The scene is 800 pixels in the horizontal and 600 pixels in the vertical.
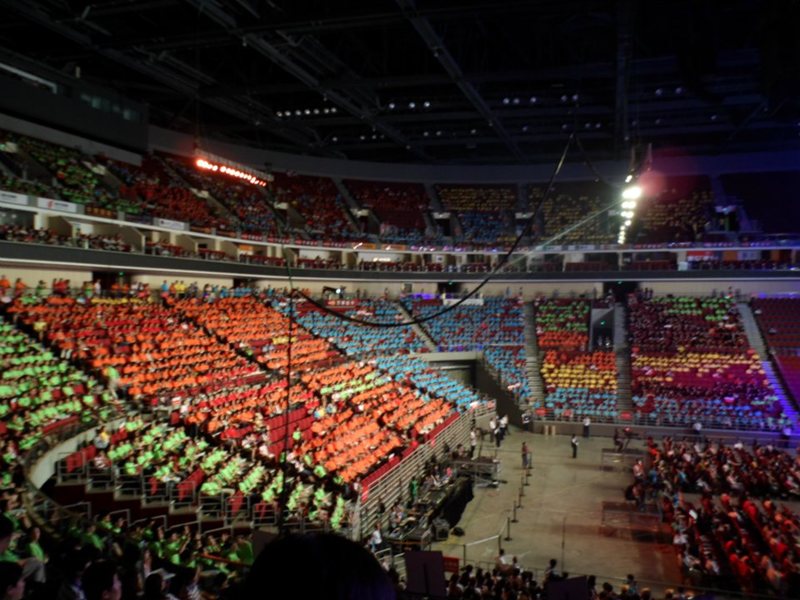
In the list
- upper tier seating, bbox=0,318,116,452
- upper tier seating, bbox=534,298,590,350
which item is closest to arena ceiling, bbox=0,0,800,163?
upper tier seating, bbox=534,298,590,350

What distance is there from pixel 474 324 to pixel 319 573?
127 feet

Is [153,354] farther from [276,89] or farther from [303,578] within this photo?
[303,578]

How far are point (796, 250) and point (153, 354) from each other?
3912 cm

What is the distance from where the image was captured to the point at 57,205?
83.0 ft

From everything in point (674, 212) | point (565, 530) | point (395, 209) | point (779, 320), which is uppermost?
point (395, 209)

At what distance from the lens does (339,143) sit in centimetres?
4634

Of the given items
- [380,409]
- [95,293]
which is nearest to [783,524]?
[380,409]

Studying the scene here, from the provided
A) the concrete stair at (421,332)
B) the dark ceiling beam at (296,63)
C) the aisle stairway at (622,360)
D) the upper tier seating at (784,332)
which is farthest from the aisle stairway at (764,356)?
the dark ceiling beam at (296,63)

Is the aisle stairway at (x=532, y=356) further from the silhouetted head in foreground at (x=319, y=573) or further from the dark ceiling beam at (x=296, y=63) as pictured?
the silhouetted head in foreground at (x=319, y=573)

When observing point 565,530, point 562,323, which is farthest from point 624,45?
point 562,323

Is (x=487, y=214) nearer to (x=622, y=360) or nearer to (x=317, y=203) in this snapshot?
(x=317, y=203)

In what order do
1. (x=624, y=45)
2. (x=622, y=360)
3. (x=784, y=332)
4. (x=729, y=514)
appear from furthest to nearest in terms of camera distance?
(x=622, y=360) → (x=784, y=332) → (x=624, y=45) → (x=729, y=514)

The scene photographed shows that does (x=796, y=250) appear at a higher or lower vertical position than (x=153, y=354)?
higher

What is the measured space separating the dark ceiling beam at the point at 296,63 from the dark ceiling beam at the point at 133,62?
492 cm
